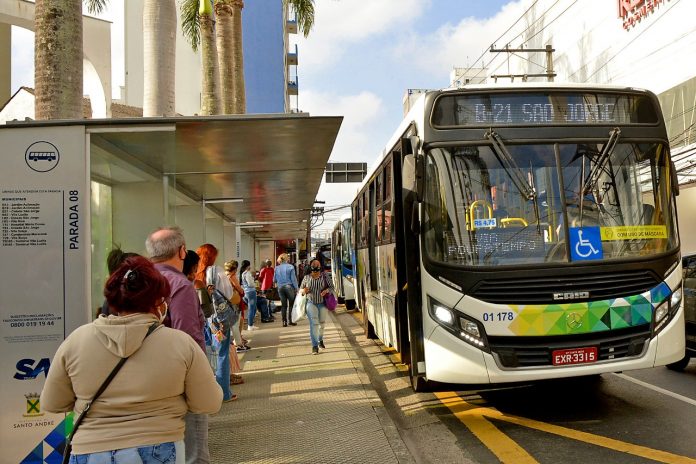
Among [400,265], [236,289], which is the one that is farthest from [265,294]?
[400,265]

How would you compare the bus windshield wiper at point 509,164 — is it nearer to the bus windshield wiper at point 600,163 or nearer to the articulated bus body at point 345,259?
the bus windshield wiper at point 600,163

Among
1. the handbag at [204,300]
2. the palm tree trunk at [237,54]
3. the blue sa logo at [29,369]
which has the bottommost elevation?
the blue sa logo at [29,369]

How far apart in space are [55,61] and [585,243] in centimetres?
605

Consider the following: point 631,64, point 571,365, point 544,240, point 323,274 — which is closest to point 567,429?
point 571,365

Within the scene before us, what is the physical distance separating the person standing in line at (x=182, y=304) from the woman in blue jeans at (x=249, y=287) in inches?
427

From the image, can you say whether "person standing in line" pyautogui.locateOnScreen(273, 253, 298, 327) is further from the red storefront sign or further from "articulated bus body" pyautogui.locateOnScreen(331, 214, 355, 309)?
the red storefront sign

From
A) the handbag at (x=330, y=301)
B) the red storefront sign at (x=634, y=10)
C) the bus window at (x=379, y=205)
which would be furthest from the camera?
the red storefront sign at (x=634, y=10)

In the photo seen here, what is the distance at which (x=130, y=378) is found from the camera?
2.55 metres

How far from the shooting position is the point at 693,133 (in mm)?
19625

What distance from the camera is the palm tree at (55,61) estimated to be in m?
7.11

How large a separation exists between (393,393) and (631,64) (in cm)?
1991

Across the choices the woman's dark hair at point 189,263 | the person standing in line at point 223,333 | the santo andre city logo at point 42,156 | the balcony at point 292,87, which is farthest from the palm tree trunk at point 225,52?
the balcony at point 292,87

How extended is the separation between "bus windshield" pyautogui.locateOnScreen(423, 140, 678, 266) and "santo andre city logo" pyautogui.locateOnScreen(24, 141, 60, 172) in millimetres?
3384

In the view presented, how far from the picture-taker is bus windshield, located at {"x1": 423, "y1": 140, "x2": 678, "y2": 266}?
19.8 ft
